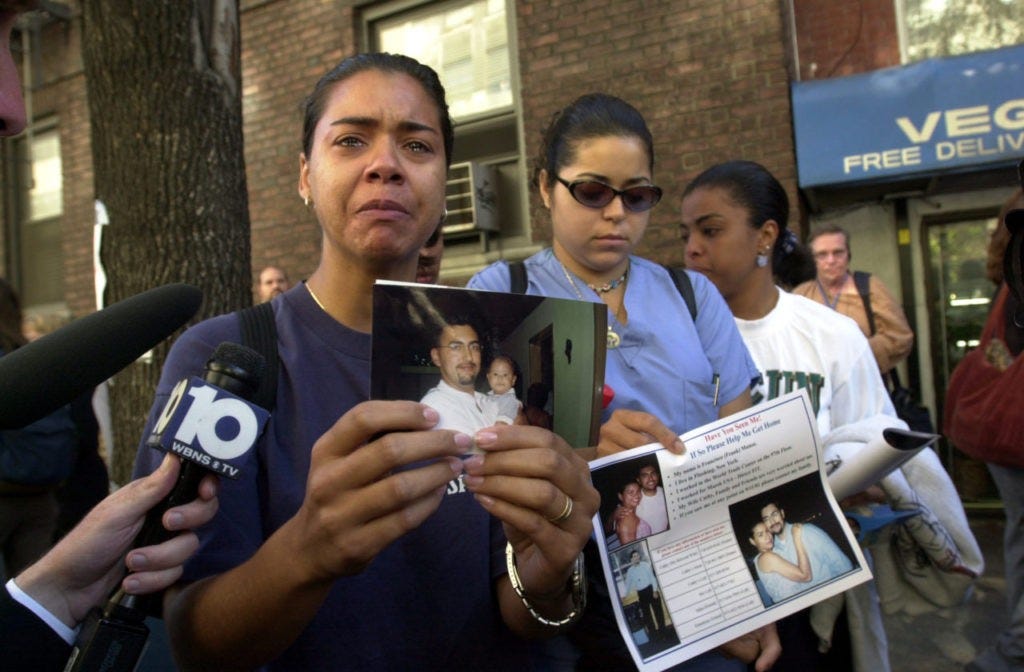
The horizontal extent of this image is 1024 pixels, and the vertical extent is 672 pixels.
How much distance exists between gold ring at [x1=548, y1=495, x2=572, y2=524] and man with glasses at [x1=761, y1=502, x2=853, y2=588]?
76 centimetres

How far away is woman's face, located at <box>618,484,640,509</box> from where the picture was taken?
1.55 metres

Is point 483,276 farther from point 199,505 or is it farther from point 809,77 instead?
point 809,77

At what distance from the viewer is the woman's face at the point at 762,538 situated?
1667mm

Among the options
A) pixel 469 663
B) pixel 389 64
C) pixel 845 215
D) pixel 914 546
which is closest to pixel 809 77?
pixel 845 215

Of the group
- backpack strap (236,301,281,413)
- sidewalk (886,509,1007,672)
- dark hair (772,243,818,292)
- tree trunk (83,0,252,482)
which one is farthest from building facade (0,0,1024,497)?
backpack strap (236,301,281,413)

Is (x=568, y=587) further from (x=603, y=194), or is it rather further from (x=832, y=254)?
(x=832, y=254)

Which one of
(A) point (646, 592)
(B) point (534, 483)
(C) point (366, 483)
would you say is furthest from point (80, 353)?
(A) point (646, 592)

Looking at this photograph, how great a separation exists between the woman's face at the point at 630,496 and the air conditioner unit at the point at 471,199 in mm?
5310

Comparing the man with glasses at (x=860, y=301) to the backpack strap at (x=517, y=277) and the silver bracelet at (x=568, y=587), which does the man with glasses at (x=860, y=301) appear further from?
the silver bracelet at (x=568, y=587)

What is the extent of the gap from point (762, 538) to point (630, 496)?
0.35 metres

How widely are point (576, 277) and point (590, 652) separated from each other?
0.90 meters

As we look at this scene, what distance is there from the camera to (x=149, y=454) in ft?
3.70

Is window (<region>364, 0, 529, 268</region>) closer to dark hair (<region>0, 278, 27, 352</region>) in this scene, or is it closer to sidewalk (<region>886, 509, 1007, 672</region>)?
dark hair (<region>0, 278, 27, 352</region>)

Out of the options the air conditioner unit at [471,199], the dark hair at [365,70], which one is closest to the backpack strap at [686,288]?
the dark hair at [365,70]
